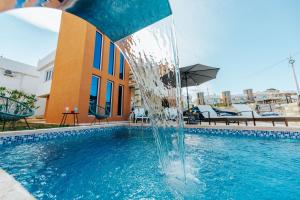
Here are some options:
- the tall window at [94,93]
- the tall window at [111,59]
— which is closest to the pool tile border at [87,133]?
the tall window at [94,93]

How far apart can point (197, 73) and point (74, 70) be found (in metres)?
6.82

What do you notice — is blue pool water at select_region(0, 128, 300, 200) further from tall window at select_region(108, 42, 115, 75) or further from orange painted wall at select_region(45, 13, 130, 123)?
tall window at select_region(108, 42, 115, 75)

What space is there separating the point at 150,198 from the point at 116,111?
353 inches

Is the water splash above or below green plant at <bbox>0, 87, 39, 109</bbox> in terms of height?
below

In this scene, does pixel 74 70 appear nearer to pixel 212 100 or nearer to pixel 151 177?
pixel 151 177

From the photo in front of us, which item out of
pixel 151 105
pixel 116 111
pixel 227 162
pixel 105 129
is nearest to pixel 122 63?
pixel 116 111

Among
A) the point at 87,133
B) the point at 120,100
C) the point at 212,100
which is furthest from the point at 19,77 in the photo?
the point at 212,100

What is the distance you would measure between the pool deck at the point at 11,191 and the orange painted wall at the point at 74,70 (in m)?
6.22

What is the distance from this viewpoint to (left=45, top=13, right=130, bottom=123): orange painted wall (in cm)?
732

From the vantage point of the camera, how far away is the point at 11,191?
3.70ft

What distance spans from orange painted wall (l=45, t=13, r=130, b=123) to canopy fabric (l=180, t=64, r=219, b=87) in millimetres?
5225

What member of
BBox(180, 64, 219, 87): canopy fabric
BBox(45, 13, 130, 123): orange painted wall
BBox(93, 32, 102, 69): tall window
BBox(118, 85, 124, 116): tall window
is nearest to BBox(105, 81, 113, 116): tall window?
BBox(45, 13, 130, 123): orange painted wall

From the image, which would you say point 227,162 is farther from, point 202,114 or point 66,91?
point 66,91

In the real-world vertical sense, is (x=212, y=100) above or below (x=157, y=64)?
above
